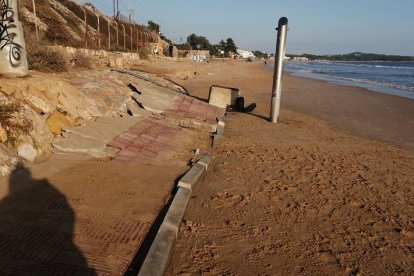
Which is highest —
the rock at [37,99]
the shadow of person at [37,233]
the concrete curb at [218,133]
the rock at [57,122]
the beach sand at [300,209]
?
the rock at [37,99]

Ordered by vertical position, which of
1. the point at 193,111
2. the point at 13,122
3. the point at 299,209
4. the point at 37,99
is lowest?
the point at 299,209

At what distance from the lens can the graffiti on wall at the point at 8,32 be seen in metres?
6.25

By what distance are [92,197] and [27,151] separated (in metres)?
1.48

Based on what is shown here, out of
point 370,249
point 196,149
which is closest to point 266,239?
point 370,249

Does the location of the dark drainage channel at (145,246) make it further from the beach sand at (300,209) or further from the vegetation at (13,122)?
the vegetation at (13,122)

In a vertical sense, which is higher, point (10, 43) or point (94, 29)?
point (94, 29)

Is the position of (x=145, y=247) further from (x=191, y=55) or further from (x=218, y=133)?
Answer: (x=191, y=55)

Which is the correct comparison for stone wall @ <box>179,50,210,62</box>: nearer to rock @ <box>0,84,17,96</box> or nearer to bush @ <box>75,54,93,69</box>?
bush @ <box>75,54,93,69</box>

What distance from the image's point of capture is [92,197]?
13.7 ft

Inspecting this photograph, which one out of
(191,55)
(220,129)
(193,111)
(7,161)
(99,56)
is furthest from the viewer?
(191,55)

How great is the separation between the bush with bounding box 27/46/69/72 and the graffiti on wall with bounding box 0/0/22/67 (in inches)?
110

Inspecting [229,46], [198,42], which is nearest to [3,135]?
[198,42]

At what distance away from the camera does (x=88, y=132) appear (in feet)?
19.6

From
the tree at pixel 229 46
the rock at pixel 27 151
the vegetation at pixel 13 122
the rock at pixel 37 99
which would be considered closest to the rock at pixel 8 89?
the rock at pixel 37 99
